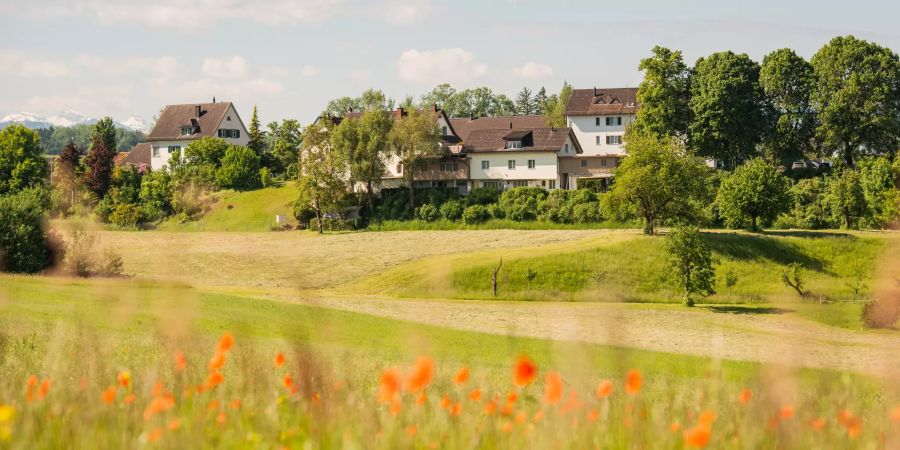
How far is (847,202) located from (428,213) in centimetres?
3647

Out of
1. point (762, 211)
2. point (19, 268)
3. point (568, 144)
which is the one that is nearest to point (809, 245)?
point (762, 211)

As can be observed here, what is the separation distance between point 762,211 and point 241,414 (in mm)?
64733

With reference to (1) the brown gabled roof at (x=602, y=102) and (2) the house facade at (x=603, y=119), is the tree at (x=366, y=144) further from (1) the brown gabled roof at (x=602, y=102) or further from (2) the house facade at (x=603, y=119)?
(1) the brown gabled roof at (x=602, y=102)

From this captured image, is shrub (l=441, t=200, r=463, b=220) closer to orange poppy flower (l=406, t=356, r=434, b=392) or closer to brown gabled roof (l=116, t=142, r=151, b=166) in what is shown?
brown gabled roof (l=116, t=142, r=151, b=166)

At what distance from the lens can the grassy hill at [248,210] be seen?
90812 millimetres

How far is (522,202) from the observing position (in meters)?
83.7

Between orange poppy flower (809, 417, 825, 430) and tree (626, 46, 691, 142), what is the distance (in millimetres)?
87335

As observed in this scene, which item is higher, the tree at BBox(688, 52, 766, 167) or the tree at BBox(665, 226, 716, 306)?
A: the tree at BBox(688, 52, 766, 167)

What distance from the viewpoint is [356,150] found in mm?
90062

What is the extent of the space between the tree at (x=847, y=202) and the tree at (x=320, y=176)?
4380 centimetres

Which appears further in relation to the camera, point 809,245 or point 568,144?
point 568,144

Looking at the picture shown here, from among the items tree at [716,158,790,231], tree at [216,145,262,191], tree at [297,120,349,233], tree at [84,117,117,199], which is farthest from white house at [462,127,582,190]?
tree at [84,117,117,199]

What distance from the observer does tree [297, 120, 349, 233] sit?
3401 inches

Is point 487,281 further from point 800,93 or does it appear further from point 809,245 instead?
point 800,93
